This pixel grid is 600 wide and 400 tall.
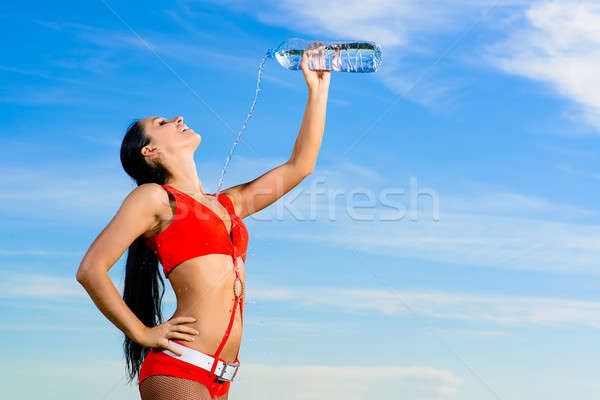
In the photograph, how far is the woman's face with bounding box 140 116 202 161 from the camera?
369 centimetres

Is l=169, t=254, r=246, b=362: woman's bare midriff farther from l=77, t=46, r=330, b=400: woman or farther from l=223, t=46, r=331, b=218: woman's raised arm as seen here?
l=223, t=46, r=331, b=218: woman's raised arm

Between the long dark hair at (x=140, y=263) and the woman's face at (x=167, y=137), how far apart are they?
38 mm

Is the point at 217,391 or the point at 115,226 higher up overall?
the point at 115,226

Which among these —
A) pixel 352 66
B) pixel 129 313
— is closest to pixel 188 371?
pixel 129 313

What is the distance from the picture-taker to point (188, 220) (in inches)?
132

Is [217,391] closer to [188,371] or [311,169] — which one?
[188,371]

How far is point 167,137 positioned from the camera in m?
3.71

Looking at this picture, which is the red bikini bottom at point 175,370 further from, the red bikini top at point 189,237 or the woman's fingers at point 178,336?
the red bikini top at point 189,237

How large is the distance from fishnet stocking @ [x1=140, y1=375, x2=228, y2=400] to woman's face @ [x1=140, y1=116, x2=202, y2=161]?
1.25m

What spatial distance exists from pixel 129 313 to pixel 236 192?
1094 millimetres

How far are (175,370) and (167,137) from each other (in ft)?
4.29

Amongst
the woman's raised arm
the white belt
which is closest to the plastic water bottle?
the woman's raised arm

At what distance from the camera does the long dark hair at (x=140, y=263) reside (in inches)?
145

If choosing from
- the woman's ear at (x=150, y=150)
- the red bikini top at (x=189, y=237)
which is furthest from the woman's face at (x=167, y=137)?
the red bikini top at (x=189, y=237)
